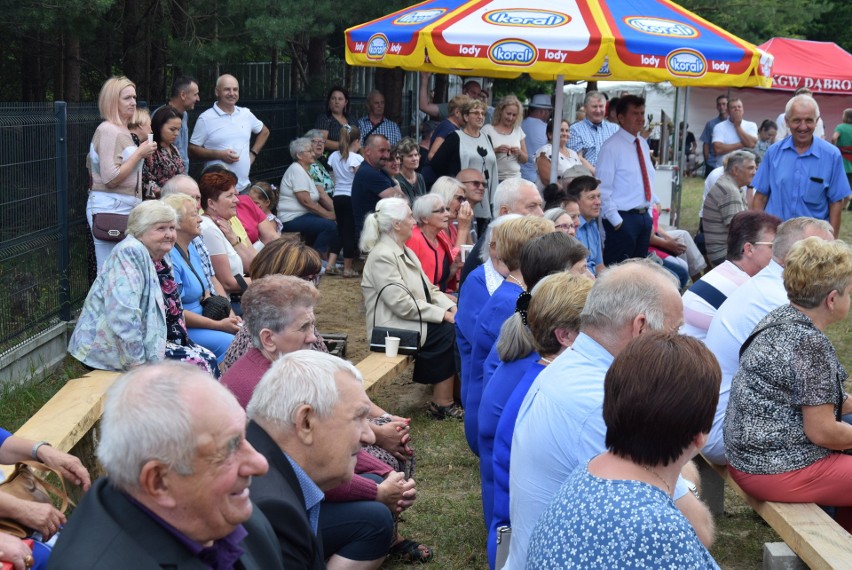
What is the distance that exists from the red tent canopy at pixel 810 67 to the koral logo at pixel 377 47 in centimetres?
1681

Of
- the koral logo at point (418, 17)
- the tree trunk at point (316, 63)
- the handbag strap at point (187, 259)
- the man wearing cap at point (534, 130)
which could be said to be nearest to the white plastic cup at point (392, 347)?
the handbag strap at point (187, 259)

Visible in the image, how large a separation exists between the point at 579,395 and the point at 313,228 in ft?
27.1

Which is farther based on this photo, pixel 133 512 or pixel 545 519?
pixel 545 519

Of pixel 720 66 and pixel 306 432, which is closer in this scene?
pixel 306 432

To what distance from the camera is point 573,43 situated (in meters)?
7.57

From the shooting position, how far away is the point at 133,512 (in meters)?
2.04

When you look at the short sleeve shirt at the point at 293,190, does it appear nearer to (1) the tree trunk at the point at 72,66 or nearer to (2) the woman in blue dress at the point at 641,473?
(1) the tree trunk at the point at 72,66

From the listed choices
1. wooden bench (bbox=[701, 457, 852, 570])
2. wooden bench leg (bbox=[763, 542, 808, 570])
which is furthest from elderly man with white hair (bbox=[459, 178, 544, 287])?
wooden bench leg (bbox=[763, 542, 808, 570])

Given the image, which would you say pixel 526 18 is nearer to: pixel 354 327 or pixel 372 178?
pixel 372 178

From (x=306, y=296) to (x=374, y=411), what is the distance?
0.88 m

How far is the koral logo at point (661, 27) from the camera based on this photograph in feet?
26.1

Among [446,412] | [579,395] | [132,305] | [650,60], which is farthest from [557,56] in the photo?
[579,395]

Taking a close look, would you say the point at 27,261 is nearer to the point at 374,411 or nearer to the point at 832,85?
the point at 374,411

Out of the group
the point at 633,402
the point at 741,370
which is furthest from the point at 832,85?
the point at 633,402
